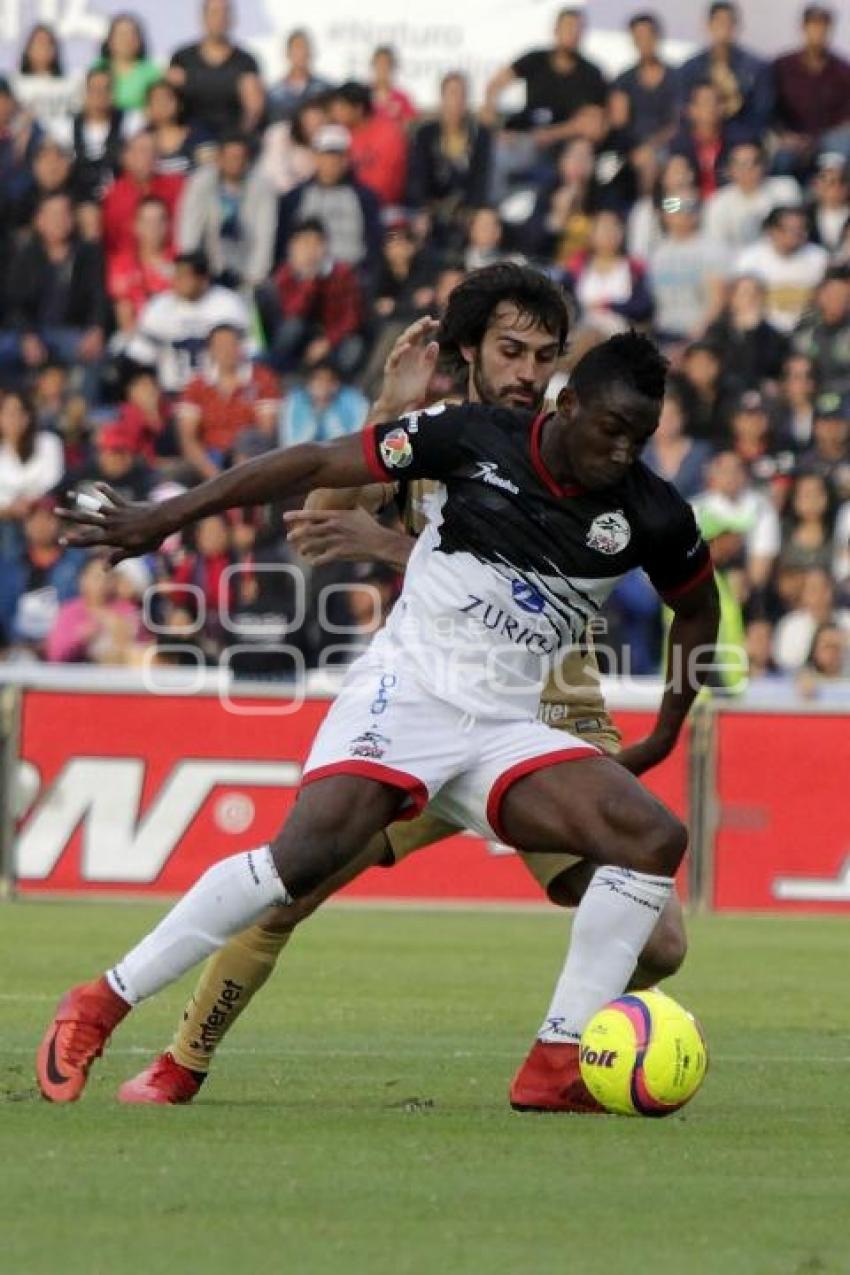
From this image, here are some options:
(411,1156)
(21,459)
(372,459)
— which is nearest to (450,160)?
(21,459)

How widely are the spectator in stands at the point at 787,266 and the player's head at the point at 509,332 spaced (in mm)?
13607

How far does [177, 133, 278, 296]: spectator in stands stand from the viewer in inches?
895

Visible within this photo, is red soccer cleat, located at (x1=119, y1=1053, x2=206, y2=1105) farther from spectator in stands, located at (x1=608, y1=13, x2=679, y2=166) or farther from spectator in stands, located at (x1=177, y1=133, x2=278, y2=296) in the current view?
spectator in stands, located at (x1=608, y1=13, x2=679, y2=166)

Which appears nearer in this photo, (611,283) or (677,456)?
(677,456)

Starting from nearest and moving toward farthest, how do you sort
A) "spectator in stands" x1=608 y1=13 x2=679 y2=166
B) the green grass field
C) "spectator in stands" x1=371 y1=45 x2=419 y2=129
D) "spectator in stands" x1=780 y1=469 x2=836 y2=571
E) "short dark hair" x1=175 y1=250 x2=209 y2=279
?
the green grass field < "spectator in stands" x1=780 y1=469 x2=836 y2=571 < "short dark hair" x1=175 y1=250 x2=209 y2=279 < "spectator in stands" x1=608 y1=13 x2=679 y2=166 < "spectator in stands" x1=371 y1=45 x2=419 y2=129

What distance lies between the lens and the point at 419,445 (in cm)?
759

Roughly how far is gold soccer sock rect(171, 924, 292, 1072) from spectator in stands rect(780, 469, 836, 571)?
1212cm

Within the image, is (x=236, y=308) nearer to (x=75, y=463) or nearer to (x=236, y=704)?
(x=75, y=463)

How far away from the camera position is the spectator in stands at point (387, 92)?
2317cm

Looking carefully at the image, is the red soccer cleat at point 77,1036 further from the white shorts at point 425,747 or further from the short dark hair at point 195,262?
the short dark hair at point 195,262

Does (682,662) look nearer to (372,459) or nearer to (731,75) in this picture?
(372,459)

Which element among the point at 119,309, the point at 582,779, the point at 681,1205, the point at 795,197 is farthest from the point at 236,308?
the point at 681,1205

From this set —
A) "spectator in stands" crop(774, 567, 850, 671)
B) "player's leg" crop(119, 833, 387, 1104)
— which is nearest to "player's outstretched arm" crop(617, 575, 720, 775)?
"player's leg" crop(119, 833, 387, 1104)

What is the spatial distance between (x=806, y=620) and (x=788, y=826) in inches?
81.4
